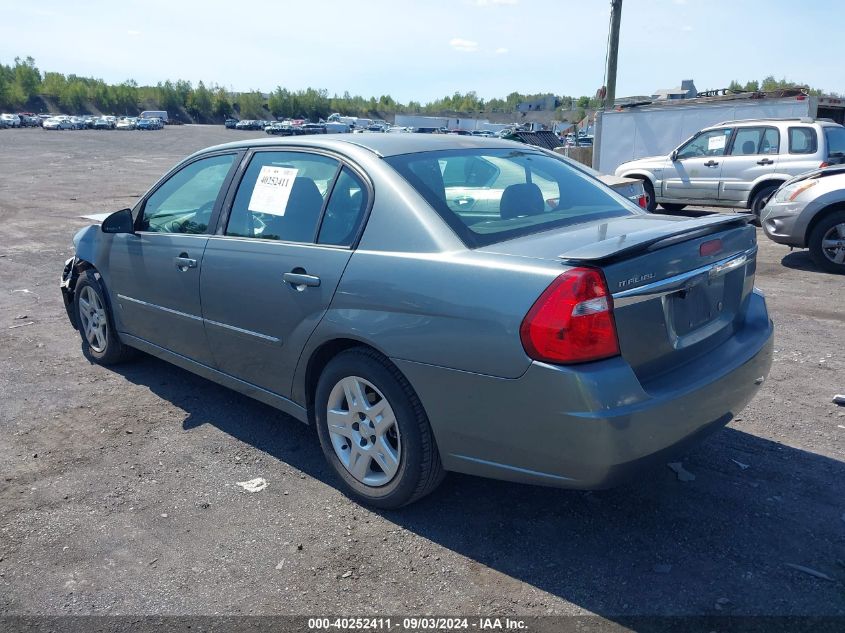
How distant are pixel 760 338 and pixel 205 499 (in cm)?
280

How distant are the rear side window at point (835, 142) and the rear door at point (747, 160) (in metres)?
0.75

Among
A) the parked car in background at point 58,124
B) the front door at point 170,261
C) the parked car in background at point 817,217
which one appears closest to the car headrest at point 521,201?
the front door at point 170,261

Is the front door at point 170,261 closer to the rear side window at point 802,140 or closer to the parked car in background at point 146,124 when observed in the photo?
the rear side window at point 802,140

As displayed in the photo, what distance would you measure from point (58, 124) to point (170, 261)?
8115 cm

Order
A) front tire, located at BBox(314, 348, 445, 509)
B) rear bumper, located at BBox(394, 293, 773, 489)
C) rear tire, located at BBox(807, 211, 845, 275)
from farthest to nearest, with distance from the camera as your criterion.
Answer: rear tire, located at BBox(807, 211, 845, 275)
front tire, located at BBox(314, 348, 445, 509)
rear bumper, located at BBox(394, 293, 773, 489)

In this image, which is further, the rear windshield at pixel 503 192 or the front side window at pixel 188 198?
the front side window at pixel 188 198

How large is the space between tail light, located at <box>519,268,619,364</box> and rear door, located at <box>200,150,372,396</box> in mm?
1069

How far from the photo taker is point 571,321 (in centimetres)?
262

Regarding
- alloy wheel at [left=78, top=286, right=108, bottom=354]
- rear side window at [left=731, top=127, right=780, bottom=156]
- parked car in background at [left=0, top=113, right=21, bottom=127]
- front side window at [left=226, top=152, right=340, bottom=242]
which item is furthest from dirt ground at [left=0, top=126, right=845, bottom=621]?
parked car in background at [left=0, top=113, right=21, bottom=127]

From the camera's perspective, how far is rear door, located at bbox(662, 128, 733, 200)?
42.3 ft

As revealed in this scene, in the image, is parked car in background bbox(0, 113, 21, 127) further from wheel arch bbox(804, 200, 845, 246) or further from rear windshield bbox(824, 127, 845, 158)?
wheel arch bbox(804, 200, 845, 246)

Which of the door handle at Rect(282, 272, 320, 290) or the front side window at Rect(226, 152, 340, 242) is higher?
the front side window at Rect(226, 152, 340, 242)

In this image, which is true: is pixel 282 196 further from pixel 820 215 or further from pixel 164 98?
pixel 164 98

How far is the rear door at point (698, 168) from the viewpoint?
1291 centimetres
